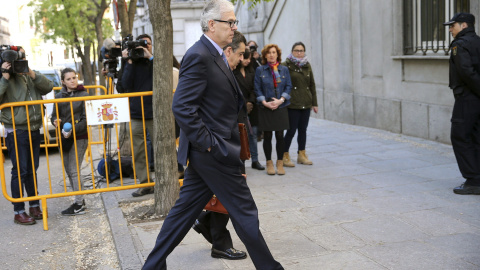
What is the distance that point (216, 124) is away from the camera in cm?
410

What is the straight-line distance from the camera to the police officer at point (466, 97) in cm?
674

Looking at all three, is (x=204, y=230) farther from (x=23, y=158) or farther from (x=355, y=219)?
(x=23, y=158)

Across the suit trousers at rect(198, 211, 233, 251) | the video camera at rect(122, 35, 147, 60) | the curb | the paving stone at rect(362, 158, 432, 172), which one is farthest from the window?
the suit trousers at rect(198, 211, 233, 251)

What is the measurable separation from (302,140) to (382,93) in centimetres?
375

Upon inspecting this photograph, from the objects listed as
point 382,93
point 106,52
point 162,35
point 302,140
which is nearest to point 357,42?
point 382,93

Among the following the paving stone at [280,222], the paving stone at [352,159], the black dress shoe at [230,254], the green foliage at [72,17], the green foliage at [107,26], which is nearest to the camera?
the black dress shoe at [230,254]

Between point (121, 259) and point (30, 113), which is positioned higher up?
point (30, 113)

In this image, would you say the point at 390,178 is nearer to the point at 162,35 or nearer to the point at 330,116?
the point at 162,35

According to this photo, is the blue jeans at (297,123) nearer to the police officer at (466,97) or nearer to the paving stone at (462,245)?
the police officer at (466,97)

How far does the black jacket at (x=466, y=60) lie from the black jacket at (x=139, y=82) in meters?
3.61

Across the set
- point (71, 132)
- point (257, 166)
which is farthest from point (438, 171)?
point (71, 132)

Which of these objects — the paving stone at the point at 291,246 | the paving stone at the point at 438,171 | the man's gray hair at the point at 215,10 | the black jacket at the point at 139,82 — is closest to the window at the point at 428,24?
the paving stone at the point at 438,171

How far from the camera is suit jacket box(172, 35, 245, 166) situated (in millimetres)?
3969

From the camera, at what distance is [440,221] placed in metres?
5.80
